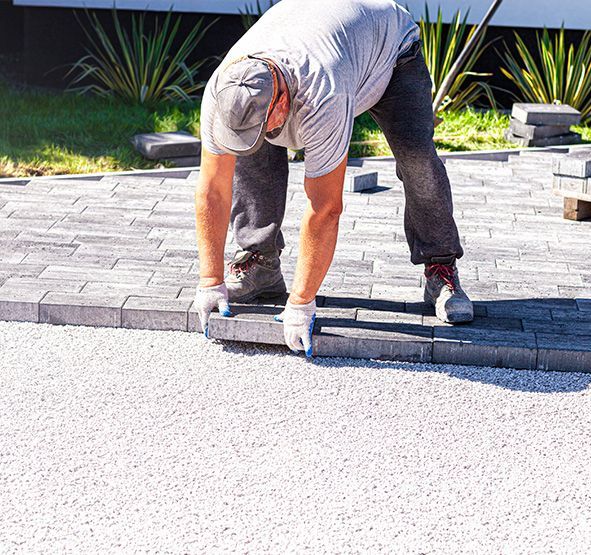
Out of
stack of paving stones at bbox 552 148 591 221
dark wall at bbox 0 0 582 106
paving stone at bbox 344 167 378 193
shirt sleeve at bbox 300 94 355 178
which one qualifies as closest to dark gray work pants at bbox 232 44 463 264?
shirt sleeve at bbox 300 94 355 178

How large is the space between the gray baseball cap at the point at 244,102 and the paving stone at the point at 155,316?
114 cm

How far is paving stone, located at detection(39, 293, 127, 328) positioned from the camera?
4516mm

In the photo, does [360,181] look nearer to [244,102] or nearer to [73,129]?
[73,129]

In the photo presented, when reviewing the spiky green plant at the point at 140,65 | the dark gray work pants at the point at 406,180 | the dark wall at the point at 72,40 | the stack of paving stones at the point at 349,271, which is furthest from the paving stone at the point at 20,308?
the dark wall at the point at 72,40

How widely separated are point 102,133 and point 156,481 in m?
5.25

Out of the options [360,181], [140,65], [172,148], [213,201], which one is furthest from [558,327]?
[140,65]

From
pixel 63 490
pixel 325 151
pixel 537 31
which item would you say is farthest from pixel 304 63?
pixel 537 31

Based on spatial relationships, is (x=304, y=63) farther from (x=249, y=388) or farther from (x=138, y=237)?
(x=138, y=237)

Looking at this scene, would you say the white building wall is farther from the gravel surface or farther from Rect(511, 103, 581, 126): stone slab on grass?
the gravel surface

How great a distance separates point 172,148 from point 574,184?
9.30 feet

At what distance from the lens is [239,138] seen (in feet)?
11.4

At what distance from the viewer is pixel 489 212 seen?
20.7 ft

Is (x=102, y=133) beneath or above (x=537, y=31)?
beneath

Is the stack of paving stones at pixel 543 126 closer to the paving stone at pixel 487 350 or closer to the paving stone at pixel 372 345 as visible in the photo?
the paving stone at pixel 487 350
